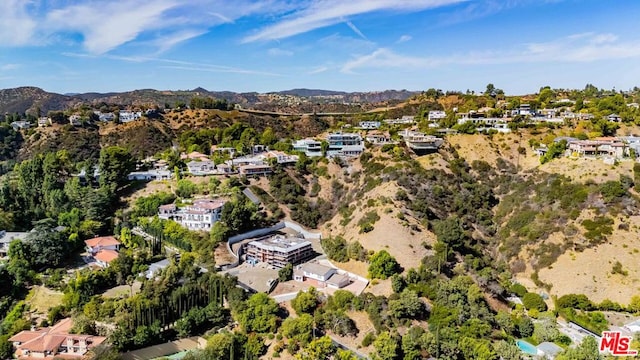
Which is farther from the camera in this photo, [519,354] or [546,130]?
[546,130]

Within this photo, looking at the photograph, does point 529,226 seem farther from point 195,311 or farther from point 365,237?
point 195,311

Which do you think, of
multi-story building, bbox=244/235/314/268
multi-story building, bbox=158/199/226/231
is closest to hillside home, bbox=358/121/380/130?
multi-story building, bbox=158/199/226/231

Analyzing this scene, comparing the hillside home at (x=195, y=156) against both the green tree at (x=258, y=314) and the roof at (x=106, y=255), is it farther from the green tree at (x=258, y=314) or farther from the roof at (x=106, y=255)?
the green tree at (x=258, y=314)

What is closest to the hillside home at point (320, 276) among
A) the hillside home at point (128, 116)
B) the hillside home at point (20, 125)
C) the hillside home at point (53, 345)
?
the hillside home at point (53, 345)

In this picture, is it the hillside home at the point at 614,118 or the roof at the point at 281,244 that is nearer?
the roof at the point at 281,244

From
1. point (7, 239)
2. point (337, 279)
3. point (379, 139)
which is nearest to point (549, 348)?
point (337, 279)

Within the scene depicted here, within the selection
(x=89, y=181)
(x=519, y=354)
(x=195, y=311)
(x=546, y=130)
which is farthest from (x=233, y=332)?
(x=546, y=130)

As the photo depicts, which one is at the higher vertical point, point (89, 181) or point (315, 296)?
point (89, 181)
